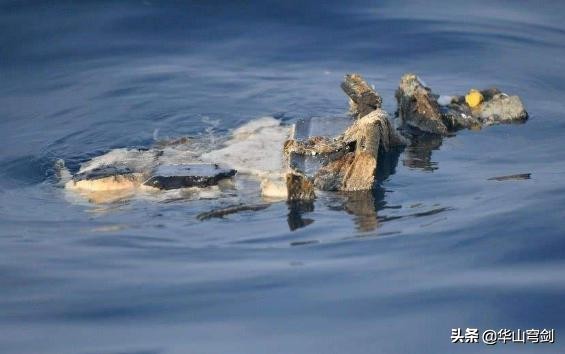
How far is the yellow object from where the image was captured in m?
7.33

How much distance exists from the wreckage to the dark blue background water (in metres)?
0.16

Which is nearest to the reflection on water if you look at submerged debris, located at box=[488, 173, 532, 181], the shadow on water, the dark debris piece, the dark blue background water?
the dark blue background water

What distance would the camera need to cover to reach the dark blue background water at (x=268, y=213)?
4.28 meters

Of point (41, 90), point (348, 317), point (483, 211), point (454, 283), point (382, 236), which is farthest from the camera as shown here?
point (41, 90)

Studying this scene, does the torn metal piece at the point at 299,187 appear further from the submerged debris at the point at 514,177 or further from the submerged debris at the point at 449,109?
the submerged debris at the point at 449,109

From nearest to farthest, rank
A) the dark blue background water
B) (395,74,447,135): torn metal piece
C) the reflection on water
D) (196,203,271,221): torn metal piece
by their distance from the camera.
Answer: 1. the dark blue background water
2. the reflection on water
3. (196,203,271,221): torn metal piece
4. (395,74,447,135): torn metal piece

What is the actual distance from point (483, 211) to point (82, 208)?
2.32 m

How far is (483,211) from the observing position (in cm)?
553

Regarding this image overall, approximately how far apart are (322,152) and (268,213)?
27.2 inches

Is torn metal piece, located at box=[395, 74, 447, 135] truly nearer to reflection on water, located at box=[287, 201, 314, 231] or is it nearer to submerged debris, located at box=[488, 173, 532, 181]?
submerged debris, located at box=[488, 173, 532, 181]

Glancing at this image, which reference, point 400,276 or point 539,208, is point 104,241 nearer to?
point 400,276

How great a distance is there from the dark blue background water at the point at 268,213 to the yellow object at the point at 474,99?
0.32 meters

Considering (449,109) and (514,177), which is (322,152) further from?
(449,109)

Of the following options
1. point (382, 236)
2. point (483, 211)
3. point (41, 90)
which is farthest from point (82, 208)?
point (41, 90)
